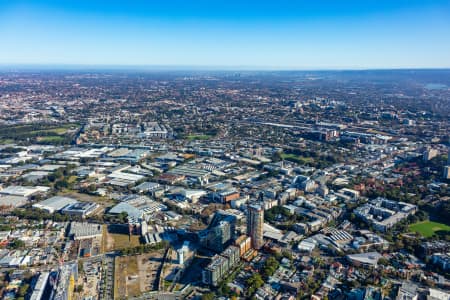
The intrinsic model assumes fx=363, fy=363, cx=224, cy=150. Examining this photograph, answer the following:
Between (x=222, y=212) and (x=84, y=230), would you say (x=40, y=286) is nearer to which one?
(x=84, y=230)

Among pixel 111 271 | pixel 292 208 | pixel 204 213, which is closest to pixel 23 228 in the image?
pixel 111 271

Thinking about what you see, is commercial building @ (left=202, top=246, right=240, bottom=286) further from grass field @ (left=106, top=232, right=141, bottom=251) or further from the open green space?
the open green space

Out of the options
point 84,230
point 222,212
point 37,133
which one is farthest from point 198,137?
point 84,230

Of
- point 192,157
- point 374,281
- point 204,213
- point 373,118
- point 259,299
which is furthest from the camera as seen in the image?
point 373,118

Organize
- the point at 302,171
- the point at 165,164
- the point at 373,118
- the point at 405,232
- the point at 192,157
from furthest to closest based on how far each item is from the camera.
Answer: the point at 373,118 < the point at 192,157 < the point at 165,164 < the point at 302,171 < the point at 405,232

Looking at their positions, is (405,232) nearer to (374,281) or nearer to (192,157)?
(374,281)

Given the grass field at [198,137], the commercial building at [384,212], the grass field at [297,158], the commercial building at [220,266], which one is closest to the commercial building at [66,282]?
the commercial building at [220,266]

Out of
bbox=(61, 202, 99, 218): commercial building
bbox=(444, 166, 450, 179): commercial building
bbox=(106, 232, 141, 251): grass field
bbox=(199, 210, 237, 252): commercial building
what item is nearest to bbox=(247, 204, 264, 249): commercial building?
bbox=(199, 210, 237, 252): commercial building

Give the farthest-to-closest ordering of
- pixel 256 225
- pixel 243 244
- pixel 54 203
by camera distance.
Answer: pixel 54 203, pixel 256 225, pixel 243 244
